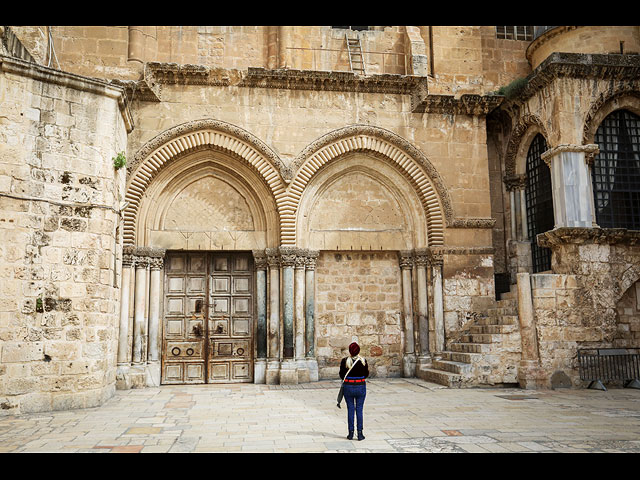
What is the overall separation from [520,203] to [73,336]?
433 inches

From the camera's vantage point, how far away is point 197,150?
13.1 meters

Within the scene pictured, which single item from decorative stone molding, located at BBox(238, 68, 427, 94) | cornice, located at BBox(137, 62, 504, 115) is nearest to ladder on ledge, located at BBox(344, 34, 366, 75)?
decorative stone molding, located at BBox(238, 68, 427, 94)

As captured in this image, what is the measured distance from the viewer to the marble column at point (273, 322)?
41.5ft

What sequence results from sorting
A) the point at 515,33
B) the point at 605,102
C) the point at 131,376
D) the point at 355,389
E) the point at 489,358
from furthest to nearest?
→ the point at 515,33 → the point at 605,102 → the point at 131,376 → the point at 489,358 → the point at 355,389

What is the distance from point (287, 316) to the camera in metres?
12.9

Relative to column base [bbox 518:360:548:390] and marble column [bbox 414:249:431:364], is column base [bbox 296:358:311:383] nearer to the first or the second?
marble column [bbox 414:249:431:364]

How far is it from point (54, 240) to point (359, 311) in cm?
696

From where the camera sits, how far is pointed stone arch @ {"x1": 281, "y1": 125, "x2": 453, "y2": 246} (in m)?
13.2

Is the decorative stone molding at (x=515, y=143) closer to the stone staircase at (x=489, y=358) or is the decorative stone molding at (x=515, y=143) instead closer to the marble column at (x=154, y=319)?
the stone staircase at (x=489, y=358)

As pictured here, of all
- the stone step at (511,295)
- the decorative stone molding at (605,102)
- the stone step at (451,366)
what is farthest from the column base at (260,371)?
the decorative stone molding at (605,102)

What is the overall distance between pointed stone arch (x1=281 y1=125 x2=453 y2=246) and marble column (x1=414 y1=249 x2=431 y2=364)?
44 centimetres

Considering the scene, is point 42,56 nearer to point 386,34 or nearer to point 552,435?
point 386,34

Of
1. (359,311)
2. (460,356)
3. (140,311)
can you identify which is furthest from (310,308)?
(140,311)

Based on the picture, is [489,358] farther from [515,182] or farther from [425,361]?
[515,182]
